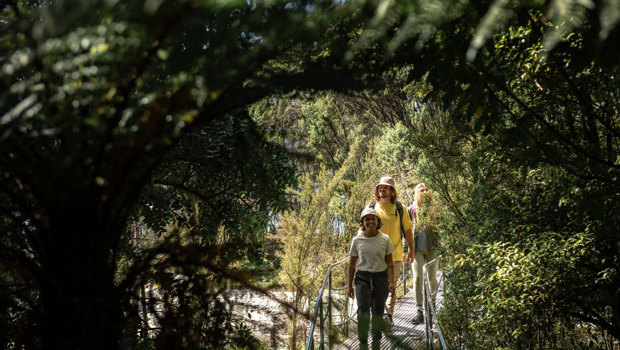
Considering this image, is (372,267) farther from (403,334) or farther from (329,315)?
(403,334)

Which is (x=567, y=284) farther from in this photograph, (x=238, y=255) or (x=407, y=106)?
(x=407, y=106)

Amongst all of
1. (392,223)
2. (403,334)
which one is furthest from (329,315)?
(392,223)

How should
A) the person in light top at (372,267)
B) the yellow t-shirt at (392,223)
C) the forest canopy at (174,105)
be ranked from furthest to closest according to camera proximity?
the yellow t-shirt at (392,223)
the person in light top at (372,267)
the forest canopy at (174,105)

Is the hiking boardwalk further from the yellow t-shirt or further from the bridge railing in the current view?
the yellow t-shirt

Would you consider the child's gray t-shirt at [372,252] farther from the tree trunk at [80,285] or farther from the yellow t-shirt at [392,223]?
the tree trunk at [80,285]

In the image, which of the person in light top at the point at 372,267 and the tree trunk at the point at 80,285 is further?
the person in light top at the point at 372,267

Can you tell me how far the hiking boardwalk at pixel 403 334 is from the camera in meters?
0.76

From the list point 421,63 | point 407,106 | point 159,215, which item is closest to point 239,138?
point 421,63

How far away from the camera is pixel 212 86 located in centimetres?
73

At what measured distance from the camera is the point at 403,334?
0.80 metres

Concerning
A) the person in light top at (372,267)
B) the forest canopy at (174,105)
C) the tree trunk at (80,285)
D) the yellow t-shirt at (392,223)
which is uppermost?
the yellow t-shirt at (392,223)

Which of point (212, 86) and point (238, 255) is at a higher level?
point (238, 255)

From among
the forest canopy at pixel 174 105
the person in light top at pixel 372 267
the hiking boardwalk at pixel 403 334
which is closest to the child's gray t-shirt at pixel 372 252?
the person in light top at pixel 372 267

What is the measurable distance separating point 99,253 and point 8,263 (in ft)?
1.15
